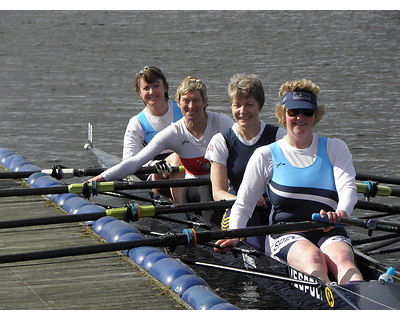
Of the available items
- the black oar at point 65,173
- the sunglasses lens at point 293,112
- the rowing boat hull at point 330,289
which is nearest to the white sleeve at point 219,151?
the rowing boat hull at point 330,289

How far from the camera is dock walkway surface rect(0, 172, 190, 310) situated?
19.4 feet

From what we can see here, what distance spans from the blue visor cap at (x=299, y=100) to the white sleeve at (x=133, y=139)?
3.13 metres

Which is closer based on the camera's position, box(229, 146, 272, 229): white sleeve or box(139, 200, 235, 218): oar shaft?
box(229, 146, 272, 229): white sleeve

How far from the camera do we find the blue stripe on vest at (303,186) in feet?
20.5

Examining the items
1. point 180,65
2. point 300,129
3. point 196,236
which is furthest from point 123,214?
point 180,65

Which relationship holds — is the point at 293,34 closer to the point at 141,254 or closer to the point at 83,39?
the point at 83,39

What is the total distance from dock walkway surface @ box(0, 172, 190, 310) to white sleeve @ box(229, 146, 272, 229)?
78 cm

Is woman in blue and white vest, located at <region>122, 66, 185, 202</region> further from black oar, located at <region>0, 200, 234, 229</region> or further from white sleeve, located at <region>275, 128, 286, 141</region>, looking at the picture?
white sleeve, located at <region>275, 128, 286, 141</region>

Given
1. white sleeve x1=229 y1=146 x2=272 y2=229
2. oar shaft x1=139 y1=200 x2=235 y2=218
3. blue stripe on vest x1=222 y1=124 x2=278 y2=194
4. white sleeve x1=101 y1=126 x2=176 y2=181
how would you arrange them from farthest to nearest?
1. white sleeve x1=101 y1=126 x2=176 y2=181
2. blue stripe on vest x1=222 y1=124 x2=278 y2=194
3. oar shaft x1=139 y1=200 x2=235 y2=218
4. white sleeve x1=229 y1=146 x2=272 y2=229

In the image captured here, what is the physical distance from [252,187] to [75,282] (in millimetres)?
1521

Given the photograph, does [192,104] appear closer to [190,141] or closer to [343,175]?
[190,141]

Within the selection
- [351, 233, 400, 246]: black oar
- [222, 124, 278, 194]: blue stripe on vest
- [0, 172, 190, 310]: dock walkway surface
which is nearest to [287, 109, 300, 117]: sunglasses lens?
[222, 124, 278, 194]: blue stripe on vest

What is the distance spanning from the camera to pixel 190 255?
28.8ft

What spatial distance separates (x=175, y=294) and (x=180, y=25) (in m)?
23.4
